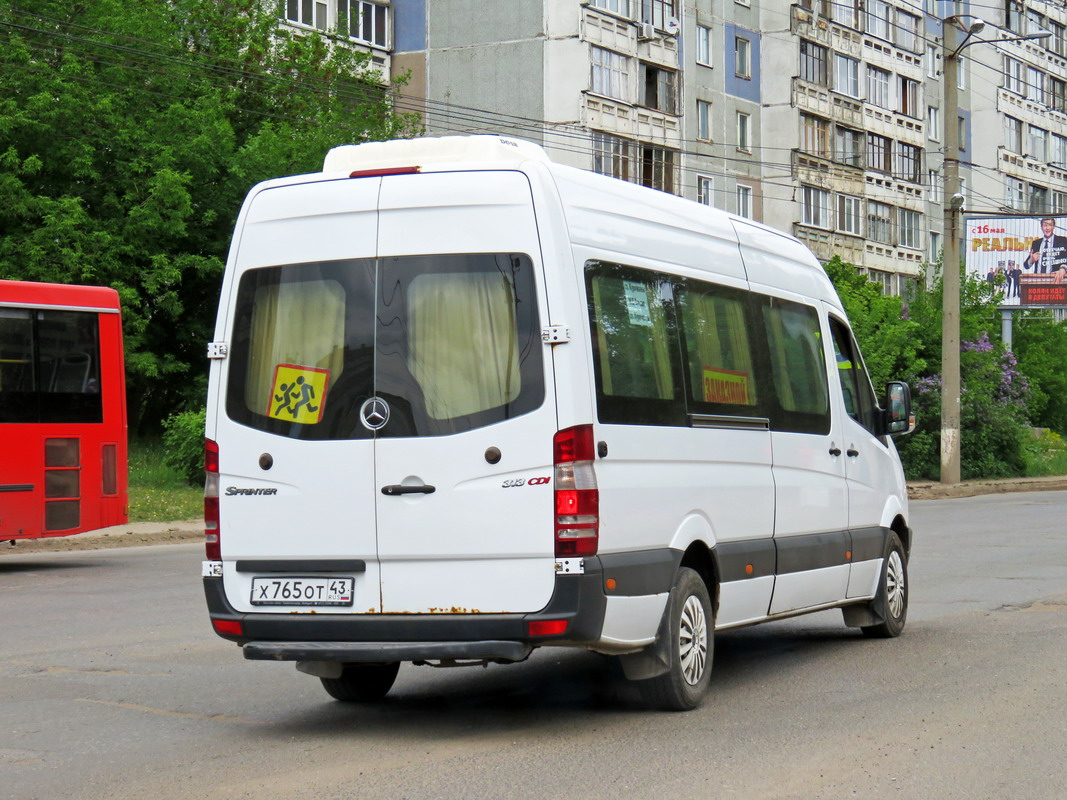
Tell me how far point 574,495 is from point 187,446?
2251 centimetres

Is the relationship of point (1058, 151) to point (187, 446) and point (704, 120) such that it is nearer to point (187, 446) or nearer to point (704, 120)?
point (704, 120)

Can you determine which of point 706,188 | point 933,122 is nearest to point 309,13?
point 706,188

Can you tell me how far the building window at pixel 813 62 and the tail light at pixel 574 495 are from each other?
2267 inches

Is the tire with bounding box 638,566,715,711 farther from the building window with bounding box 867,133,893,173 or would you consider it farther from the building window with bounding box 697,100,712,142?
the building window with bounding box 867,133,893,173

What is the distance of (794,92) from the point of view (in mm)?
62062

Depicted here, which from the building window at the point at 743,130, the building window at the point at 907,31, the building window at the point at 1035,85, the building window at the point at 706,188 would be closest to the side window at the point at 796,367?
the building window at the point at 706,188

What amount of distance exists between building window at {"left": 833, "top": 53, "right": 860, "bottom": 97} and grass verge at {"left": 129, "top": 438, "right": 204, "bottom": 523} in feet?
129

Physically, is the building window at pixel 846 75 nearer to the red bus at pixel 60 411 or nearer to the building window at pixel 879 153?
Answer: the building window at pixel 879 153

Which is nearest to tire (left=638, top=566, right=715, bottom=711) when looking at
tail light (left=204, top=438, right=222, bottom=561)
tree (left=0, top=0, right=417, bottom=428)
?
tail light (left=204, top=438, right=222, bottom=561)

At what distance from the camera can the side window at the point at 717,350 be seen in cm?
859

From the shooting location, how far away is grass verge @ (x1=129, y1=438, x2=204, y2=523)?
79.7 ft

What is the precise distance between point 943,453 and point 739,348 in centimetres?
2774

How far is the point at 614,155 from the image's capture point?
51.7 m

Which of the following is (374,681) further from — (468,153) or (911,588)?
(911,588)
